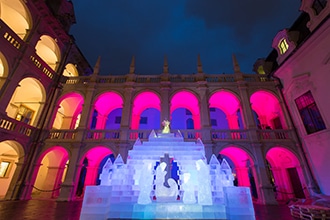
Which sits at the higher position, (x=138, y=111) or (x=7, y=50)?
(x=7, y=50)

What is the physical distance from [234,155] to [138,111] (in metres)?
10.3

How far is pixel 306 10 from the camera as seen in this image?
11734 mm

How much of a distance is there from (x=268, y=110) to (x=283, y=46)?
19.9ft

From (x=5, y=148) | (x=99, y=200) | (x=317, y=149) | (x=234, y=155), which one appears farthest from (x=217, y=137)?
(x=5, y=148)

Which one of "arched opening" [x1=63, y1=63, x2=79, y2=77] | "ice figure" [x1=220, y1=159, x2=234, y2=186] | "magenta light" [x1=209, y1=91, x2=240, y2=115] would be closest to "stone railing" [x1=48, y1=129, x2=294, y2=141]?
"magenta light" [x1=209, y1=91, x2=240, y2=115]

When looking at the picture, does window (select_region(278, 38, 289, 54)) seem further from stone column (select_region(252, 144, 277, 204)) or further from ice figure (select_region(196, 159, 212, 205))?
ice figure (select_region(196, 159, 212, 205))

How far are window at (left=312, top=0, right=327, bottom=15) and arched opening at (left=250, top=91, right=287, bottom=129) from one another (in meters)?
6.45

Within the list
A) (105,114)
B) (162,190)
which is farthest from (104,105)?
(162,190)

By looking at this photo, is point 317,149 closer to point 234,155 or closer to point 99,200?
point 234,155

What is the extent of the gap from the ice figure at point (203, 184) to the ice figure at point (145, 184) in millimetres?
1755

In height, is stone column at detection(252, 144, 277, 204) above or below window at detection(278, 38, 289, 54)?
below

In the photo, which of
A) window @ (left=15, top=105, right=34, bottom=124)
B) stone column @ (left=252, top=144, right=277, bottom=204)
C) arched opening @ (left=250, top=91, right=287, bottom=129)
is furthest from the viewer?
arched opening @ (left=250, top=91, right=287, bottom=129)

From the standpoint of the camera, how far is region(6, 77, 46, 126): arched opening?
1374 centimetres

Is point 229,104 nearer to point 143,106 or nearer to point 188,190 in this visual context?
point 143,106
